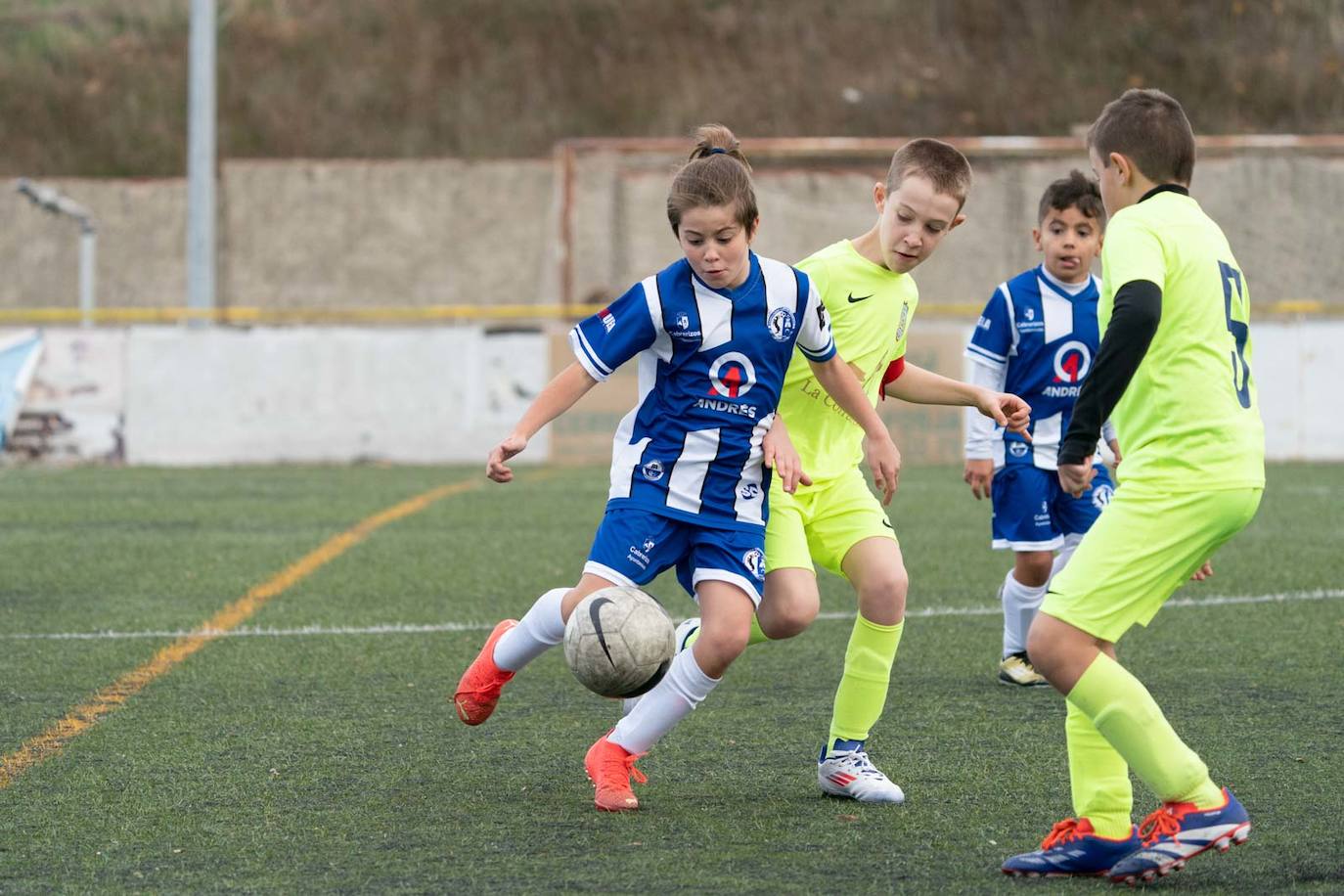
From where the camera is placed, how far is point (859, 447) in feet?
16.0

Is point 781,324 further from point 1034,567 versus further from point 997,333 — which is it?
point 1034,567

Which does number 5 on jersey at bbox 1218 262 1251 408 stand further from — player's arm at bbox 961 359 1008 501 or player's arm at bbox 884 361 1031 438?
player's arm at bbox 961 359 1008 501

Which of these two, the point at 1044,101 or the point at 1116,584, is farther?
the point at 1044,101

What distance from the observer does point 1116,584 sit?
3.61 metres

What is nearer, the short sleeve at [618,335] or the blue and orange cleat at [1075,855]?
the blue and orange cleat at [1075,855]

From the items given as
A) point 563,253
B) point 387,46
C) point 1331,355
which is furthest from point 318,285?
point 1331,355

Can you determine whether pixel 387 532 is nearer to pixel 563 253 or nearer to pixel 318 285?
pixel 563 253

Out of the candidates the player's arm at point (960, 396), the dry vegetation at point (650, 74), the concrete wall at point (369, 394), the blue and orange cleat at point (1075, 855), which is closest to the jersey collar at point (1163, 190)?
the player's arm at point (960, 396)

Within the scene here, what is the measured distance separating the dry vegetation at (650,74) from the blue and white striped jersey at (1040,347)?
23085 millimetres

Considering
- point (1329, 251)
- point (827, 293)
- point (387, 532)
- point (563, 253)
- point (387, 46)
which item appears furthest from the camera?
point (387, 46)

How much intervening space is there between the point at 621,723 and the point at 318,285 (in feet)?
82.1

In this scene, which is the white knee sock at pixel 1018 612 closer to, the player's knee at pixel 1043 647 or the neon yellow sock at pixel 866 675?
the neon yellow sock at pixel 866 675

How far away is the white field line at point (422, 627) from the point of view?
6871 mm

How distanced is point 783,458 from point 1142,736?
1197 millimetres
